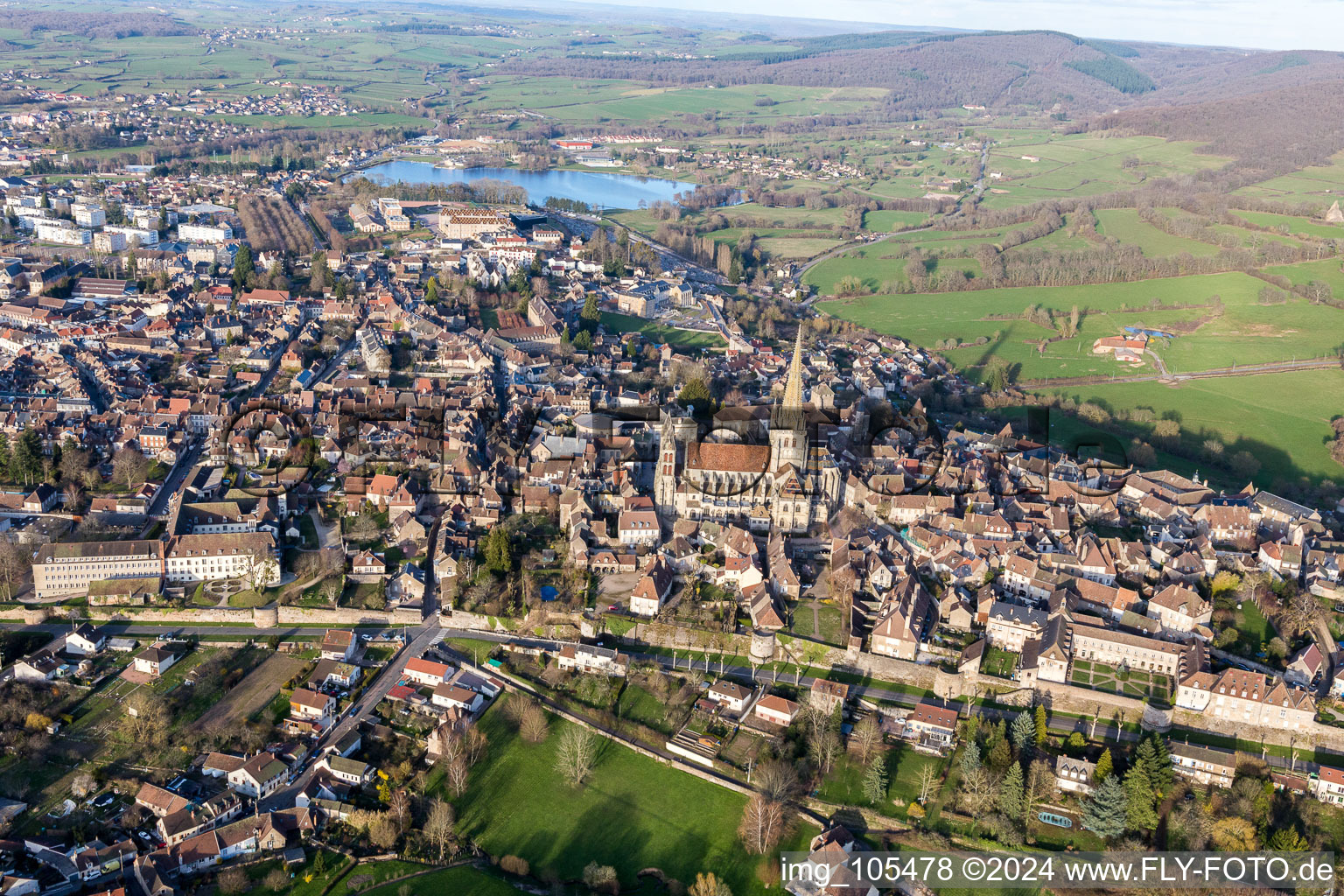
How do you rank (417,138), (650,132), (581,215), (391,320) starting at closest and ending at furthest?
(391,320)
(581,215)
(417,138)
(650,132)

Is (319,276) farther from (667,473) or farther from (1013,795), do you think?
(1013,795)

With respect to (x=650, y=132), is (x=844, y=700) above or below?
below

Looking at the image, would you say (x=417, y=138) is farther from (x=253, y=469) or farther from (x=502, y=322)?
(x=253, y=469)

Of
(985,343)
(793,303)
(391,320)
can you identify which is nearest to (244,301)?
(391,320)

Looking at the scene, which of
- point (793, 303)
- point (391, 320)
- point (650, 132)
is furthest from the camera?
point (650, 132)

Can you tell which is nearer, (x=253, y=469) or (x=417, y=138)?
(x=253, y=469)

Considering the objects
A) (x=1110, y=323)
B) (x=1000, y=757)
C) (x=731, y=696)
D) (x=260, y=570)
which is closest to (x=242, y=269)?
(x=260, y=570)
